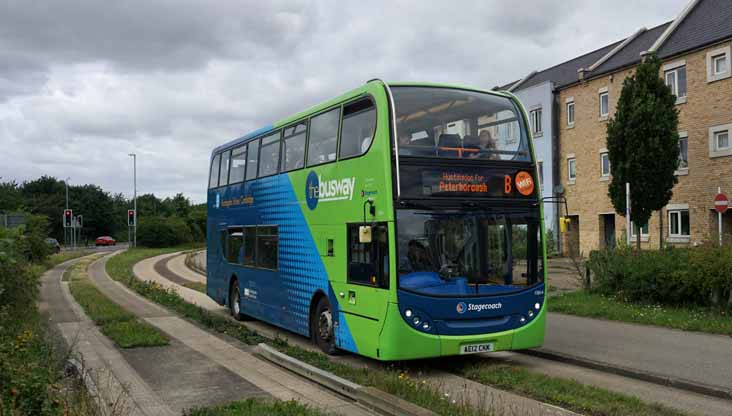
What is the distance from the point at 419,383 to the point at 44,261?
31196mm

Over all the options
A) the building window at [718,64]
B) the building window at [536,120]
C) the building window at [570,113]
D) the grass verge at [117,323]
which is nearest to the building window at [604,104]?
the building window at [570,113]

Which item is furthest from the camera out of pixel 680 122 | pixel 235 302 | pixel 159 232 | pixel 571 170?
pixel 159 232

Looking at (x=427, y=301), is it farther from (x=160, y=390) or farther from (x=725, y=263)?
(x=725, y=263)

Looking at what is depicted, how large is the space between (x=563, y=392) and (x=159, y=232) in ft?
192

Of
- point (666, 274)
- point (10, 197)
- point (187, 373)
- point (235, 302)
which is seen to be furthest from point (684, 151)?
point (10, 197)

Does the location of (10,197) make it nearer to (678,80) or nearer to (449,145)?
(678,80)

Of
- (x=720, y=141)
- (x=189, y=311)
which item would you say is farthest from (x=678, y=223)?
(x=189, y=311)

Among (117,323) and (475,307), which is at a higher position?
(475,307)

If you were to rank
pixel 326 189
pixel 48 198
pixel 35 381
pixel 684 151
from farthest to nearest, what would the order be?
pixel 48 198 < pixel 684 151 < pixel 326 189 < pixel 35 381

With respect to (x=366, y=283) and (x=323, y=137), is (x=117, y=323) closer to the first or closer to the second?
(x=323, y=137)

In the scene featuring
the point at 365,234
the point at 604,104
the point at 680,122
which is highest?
the point at 604,104

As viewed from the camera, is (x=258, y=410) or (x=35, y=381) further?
(x=258, y=410)

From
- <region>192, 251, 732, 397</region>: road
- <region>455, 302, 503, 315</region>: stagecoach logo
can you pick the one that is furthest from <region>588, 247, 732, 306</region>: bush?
<region>455, 302, 503, 315</region>: stagecoach logo

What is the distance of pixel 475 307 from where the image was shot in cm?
938
